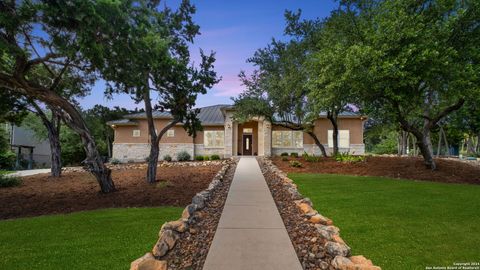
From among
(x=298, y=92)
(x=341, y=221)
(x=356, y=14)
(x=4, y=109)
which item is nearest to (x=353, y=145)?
(x=298, y=92)

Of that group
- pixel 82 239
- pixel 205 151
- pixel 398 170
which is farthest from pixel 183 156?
pixel 82 239

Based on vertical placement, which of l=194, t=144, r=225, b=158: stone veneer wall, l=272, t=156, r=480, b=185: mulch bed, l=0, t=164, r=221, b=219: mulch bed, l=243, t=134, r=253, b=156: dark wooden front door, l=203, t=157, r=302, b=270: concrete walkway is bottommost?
l=0, t=164, r=221, b=219: mulch bed

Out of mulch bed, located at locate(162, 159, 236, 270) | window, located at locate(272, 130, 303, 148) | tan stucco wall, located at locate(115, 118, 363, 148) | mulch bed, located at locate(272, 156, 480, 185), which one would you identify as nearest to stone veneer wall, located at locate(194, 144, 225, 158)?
tan stucco wall, located at locate(115, 118, 363, 148)

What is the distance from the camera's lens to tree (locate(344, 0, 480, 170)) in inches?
382

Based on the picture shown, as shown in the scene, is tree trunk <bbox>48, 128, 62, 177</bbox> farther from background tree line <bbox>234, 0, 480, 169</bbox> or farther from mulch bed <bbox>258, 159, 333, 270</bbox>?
background tree line <bbox>234, 0, 480, 169</bbox>

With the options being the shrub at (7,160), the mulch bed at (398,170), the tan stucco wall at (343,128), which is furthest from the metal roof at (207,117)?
the shrub at (7,160)

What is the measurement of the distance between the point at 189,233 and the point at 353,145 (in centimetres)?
2220

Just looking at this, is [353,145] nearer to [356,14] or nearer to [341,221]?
[356,14]

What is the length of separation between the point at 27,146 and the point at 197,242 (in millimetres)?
35110

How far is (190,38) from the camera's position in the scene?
12375 mm

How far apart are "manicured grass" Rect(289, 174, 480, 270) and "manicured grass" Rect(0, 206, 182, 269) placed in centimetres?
379

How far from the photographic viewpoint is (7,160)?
24.2m

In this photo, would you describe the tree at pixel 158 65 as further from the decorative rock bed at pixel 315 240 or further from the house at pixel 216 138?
the house at pixel 216 138

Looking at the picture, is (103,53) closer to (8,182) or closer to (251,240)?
(251,240)
